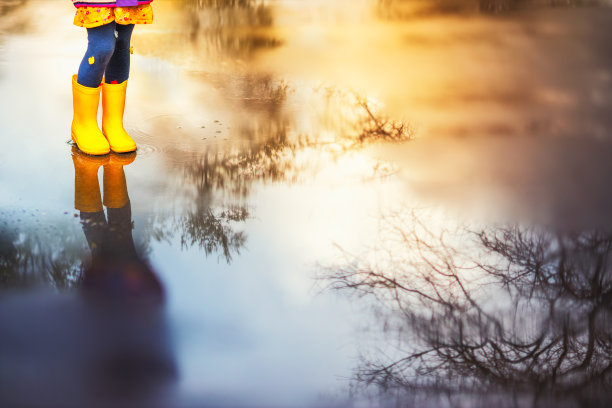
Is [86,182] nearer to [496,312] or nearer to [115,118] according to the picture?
[115,118]

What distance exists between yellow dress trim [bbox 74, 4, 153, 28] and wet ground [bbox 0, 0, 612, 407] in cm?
68

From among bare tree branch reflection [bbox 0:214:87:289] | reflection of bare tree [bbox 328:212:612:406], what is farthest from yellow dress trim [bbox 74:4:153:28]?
reflection of bare tree [bbox 328:212:612:406]

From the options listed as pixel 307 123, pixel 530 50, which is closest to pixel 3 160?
pixel 307 123

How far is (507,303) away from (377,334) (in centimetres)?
51

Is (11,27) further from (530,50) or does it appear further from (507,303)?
(507,303)

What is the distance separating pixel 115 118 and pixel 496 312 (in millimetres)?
2292

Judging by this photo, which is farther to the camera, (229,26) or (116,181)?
(229,26)

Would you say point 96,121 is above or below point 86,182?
above

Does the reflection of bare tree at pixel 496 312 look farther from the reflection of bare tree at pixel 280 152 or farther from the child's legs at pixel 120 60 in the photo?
the child's legs at pixel 120 60

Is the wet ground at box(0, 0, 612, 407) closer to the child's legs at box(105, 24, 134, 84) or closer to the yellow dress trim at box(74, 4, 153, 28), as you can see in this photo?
the child's legs at box(105, 24, 134, 84)

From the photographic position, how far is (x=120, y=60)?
3.89 metres

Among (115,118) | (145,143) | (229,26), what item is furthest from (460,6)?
(115,118)

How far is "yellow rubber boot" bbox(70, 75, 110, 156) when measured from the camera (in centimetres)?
380

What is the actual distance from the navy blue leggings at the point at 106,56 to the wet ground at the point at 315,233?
0.39m
